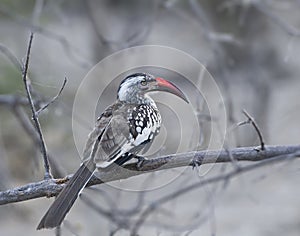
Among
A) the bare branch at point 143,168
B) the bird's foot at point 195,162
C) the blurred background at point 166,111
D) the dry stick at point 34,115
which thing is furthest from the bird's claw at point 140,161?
the blurred background at point 166,111

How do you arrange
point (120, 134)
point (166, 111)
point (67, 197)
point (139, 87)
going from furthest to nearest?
point (166, 111)
point (139, 87)
point (120, 134)
point (67, 197)

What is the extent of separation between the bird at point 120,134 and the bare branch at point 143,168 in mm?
73

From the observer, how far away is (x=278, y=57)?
34.3 feet

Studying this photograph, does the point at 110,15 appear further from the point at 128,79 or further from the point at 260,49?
the point at 128,79

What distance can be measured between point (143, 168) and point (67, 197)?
12.1 inches

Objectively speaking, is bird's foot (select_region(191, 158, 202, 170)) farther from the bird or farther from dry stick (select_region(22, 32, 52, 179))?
dry stick (select_region(22, 32, 52, 179))

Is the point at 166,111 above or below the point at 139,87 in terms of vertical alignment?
above

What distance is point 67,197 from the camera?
2.35m

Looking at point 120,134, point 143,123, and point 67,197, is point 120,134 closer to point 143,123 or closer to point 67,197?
point 143,123

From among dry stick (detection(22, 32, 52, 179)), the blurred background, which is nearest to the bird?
dry stick (detection(22, 32, 52, 179))

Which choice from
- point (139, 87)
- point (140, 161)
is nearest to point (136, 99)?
point (139, 87)

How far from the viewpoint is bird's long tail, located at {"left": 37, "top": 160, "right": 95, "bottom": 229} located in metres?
2.27

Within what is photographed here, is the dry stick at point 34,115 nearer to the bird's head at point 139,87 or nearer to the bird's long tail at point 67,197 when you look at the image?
the bird's long tail at point 67,197

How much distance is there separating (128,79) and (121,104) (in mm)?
103
